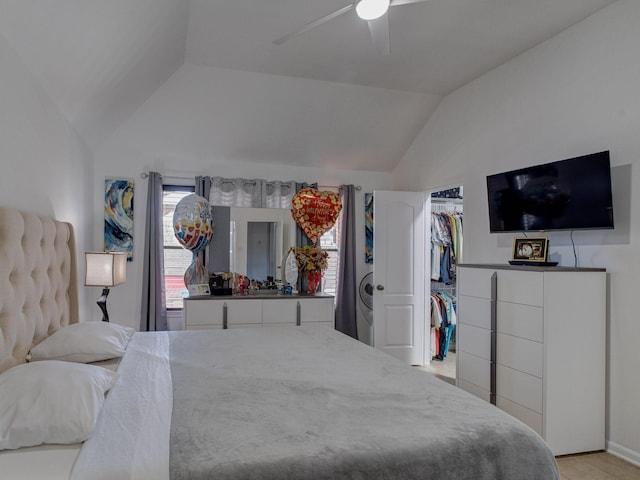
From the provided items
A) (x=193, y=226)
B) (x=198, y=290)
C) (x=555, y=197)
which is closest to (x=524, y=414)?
(x=555, y=197)

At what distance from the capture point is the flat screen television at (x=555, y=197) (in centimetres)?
266

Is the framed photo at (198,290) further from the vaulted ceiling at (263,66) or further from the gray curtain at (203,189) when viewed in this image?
the vaulted ceiling at (263,66)

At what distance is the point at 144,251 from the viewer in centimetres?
448

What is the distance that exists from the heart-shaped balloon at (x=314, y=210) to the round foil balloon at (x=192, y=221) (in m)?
0.97

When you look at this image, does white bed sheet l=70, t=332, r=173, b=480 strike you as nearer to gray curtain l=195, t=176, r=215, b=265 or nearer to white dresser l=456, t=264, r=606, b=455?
white dresser l=456, t=264, r=606, b=455

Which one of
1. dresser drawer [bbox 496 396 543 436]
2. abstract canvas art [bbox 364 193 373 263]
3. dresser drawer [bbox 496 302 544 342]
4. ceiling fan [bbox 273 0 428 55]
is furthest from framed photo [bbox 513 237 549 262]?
abstract canvas art [bbox 364 193 373 263]

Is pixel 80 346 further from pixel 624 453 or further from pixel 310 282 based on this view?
pixel 624 453

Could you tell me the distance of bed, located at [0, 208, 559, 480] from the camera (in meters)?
1.21

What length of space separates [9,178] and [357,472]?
200 centimetres

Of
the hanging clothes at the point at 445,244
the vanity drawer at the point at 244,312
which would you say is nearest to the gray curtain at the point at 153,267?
the vanity drawer at the point at 244,312

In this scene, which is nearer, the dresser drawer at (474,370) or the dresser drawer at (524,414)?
the dresser drawer at (524,414)

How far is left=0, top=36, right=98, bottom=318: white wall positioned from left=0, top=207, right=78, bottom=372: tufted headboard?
14 centimetres

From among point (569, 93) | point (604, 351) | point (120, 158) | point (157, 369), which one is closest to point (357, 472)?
point (157, 369)

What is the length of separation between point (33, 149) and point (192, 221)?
80.1 inches
